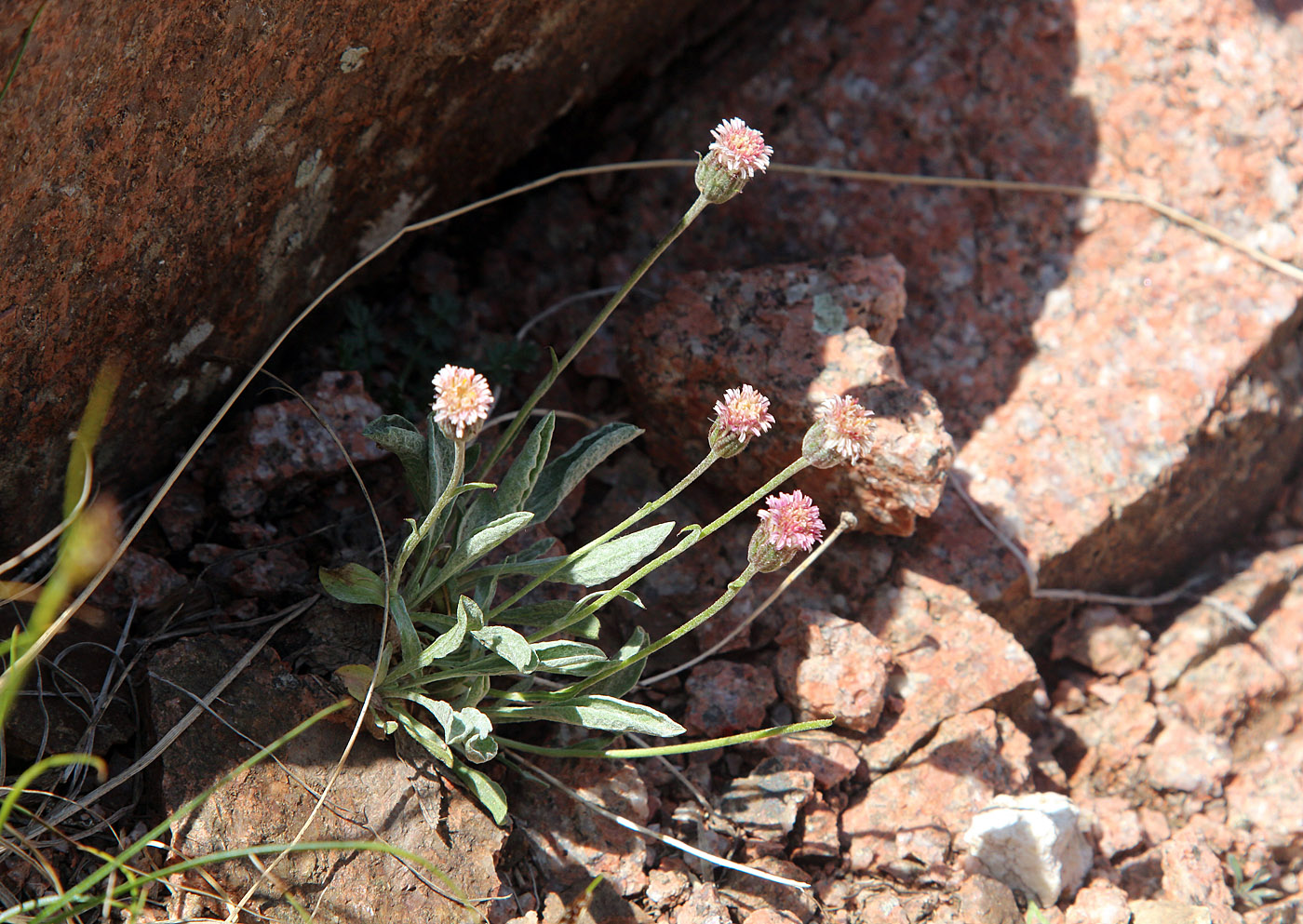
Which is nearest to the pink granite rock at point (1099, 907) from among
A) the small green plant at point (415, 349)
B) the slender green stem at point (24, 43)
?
the small green plant at point (415, 349)

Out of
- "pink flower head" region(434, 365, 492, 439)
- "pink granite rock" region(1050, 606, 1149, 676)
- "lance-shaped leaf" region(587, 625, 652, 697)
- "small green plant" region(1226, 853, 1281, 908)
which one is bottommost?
"small green plant" region(1226, 853, 1281, 908)

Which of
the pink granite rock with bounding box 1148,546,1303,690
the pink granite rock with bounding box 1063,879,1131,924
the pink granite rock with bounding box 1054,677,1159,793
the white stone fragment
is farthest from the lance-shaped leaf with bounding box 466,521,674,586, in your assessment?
the pink granite rock with bounding box 1148,546,1303,690

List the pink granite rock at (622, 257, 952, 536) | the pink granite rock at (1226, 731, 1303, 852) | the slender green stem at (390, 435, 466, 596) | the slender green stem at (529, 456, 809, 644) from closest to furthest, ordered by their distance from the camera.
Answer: the slender green stem at (390, 435, 466, 596), the slender green stem at (529, 456, 809, 644), the pink granite rock at (622, 257, 952, 536), the pink granite rock at (1226, 731, 1303, 852)

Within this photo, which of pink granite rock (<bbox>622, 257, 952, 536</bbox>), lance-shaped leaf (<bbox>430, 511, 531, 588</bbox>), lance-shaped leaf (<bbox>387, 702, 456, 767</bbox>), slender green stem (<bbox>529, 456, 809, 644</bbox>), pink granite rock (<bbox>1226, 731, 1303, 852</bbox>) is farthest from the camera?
pink granite rock (<bbox>1226, 731, 1303, 852</bbox>)

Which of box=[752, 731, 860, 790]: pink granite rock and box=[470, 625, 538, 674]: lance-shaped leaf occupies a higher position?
box=[470, 625, 538, 674]: lance-shaped leaf

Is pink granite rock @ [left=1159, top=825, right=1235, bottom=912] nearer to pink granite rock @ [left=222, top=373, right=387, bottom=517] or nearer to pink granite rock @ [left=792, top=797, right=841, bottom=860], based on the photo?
pink granite rock @ [left=792, top=797, right=841, bottom=860]

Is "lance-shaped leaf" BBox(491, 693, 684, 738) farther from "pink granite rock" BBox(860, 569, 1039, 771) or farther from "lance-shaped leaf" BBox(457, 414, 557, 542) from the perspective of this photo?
"pink granite rock" BBox(860, 569, 1039, 771)

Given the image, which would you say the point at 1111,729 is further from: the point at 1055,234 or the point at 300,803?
the point at 300,803

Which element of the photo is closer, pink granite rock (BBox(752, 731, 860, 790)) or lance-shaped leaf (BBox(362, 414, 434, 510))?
lance-shaped leaf (BBox(362, 414, 434, 510))

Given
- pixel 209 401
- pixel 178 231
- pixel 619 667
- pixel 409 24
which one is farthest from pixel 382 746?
pixel 409 24
